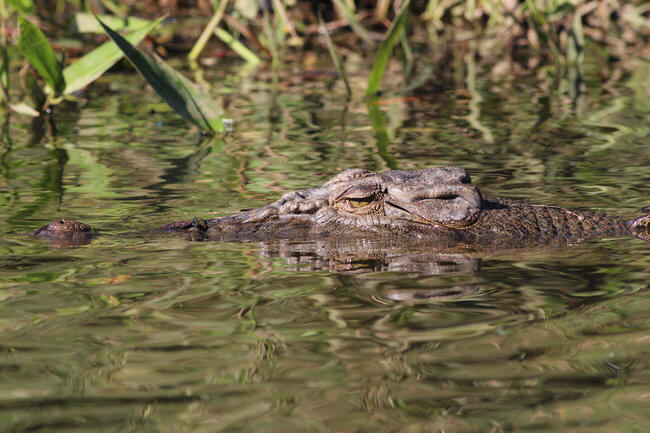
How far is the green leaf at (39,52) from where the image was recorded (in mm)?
6273

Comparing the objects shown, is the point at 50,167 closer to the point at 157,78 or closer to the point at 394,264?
the point at 157,78

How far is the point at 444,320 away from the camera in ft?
9.42

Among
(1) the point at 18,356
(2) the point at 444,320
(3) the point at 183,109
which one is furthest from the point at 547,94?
(1) the point at 18,356

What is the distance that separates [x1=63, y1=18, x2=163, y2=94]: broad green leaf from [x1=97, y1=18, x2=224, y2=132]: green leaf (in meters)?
0.54

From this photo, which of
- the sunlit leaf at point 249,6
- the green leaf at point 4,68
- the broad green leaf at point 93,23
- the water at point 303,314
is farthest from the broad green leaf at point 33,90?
the sunlit leaf at point 249,6

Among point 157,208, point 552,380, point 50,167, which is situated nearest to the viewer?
point 552,380

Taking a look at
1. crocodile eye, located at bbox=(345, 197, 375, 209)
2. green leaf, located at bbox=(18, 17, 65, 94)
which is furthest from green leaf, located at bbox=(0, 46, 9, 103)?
crocodile eye, located at bbox=(345, 197, 375, 209)

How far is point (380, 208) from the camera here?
400 cm

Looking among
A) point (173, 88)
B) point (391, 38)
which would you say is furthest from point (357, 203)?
point (391, 38)

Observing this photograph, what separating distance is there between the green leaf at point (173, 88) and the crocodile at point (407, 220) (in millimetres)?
2289

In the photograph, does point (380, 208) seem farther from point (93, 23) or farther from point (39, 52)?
point (93, 23)

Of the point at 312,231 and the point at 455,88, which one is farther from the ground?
the point at 312,231

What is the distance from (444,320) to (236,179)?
2.91 m

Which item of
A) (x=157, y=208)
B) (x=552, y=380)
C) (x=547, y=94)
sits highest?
(x=552, y=380)
